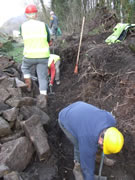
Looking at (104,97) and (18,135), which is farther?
(104,97)

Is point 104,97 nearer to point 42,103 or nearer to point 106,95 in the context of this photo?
point 106,95

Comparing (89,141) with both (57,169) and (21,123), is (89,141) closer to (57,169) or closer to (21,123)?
(57,169)

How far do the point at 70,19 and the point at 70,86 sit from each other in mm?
9175

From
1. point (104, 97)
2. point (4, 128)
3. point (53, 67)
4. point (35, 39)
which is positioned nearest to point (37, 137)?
point (4, 128)

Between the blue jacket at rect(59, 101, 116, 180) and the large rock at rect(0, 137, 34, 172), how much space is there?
34.3 inches

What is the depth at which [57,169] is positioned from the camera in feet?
8.98

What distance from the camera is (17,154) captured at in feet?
8.27

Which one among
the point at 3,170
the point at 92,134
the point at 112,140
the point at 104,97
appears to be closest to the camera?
the point at 112,140

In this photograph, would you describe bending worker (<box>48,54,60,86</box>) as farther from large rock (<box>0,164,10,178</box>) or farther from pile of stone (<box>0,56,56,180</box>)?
large rock (<box>0,164,10,178</box>)

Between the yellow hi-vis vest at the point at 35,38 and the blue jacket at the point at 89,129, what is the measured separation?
2002mm

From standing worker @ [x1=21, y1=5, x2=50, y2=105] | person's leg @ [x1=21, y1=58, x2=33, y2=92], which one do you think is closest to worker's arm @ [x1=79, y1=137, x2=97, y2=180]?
standing worker @ [x1=21, y1=5, x2=50, y2=105]

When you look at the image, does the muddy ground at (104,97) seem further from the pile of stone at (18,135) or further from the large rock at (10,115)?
the large rock at (10,115)

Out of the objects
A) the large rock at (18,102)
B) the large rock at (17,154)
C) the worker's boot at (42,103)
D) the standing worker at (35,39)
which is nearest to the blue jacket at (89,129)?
the large rock at (17,154)

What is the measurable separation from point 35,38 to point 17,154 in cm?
228
